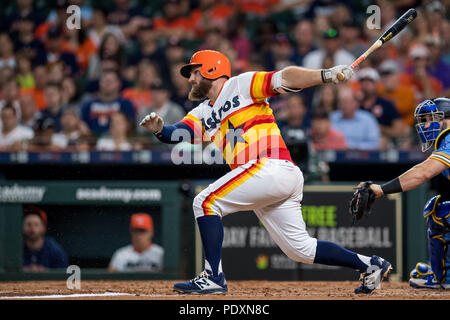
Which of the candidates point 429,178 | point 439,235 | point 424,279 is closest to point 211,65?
point 429,178

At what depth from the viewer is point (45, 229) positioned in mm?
7625

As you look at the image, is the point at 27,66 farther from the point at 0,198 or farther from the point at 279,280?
the point at 279,280

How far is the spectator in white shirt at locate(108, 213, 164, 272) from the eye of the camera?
Answer: 25.1 ft

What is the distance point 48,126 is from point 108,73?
1201 mm

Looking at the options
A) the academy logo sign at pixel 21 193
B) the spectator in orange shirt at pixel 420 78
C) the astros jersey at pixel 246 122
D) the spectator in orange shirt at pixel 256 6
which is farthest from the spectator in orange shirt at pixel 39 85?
the astros jersey at pixel 246 122

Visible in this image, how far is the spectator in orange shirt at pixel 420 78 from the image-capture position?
31.1ft

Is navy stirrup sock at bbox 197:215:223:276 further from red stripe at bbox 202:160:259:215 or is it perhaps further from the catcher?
the catcher

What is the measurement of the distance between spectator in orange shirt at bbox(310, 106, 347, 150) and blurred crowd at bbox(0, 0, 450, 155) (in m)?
0.01

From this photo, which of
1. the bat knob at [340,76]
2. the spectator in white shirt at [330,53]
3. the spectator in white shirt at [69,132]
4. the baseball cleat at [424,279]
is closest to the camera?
the bat knob at [340,76]

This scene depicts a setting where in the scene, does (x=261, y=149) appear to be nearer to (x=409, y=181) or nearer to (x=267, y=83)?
(x=267, y=83)

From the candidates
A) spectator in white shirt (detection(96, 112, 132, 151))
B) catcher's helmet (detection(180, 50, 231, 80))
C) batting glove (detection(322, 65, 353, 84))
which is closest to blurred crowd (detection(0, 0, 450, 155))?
spectator in white shirt (detection(96, 112, 132, 151))

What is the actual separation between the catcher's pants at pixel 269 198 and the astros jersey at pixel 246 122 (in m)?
0.08

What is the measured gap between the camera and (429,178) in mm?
4922

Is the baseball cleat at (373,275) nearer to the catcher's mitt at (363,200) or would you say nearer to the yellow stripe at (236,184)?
the catcher's mitt at (363,200)
